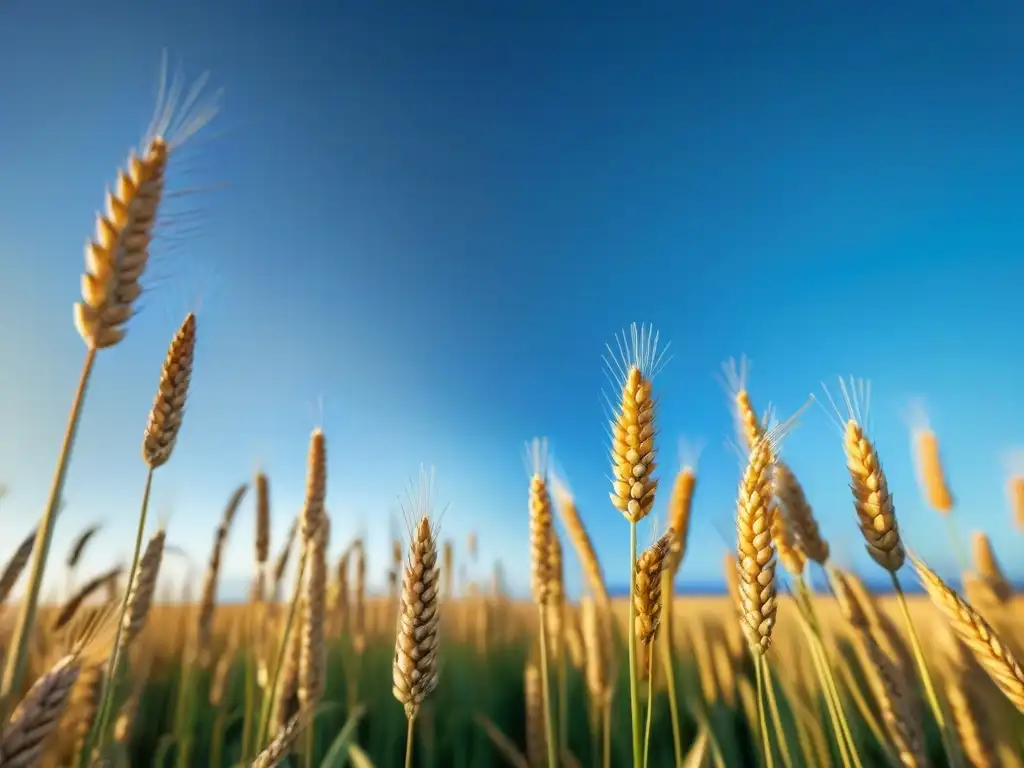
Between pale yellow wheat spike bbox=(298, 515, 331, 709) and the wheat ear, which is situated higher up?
the wheat ear

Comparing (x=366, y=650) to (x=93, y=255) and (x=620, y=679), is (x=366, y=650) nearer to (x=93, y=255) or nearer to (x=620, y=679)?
(x=620, y=679)

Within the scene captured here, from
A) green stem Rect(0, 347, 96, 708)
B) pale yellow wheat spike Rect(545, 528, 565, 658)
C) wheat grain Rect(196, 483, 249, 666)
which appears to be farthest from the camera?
wheat grain Rect(196, 483, 249, 666)

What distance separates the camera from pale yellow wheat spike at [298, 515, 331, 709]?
8.40 feet

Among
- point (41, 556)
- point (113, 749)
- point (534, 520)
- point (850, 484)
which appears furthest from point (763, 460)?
point (113, 749)

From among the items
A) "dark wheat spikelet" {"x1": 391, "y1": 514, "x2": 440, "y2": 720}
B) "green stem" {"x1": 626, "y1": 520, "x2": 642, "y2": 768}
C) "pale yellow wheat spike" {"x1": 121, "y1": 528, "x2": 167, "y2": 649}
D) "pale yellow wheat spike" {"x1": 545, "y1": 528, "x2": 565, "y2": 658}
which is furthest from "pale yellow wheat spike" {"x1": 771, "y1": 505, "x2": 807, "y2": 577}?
"pale yellow wheat spike" {"x1": 121, "y1": 528, "x2": 167, "y2": 649}

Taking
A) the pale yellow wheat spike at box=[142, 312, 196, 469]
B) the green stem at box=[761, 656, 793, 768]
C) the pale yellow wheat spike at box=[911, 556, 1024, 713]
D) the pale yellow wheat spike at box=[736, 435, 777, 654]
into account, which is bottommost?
the green stem at box=[761, 656, 793, 768]

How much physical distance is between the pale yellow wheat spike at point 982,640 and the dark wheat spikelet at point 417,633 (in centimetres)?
123

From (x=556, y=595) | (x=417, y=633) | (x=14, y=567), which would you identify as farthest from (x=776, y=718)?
(x=14, y=567)

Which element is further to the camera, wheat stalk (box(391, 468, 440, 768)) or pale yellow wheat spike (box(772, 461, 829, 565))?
pale yellow wheat spike (box(772, 461, 829, 565))

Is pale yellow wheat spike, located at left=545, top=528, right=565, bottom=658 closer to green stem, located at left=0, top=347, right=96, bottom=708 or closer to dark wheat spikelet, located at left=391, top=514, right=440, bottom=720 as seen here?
dark wheat spikelet, located at left=391, top=514, right=440, bottom=720

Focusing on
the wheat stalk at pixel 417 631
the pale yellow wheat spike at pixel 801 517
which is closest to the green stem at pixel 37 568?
the wheat stalk at pixel 417 631

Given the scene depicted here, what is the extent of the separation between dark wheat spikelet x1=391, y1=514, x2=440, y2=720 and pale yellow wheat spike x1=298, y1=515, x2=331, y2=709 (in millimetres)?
931

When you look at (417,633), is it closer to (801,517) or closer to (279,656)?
(279,656)

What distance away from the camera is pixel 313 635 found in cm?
265
